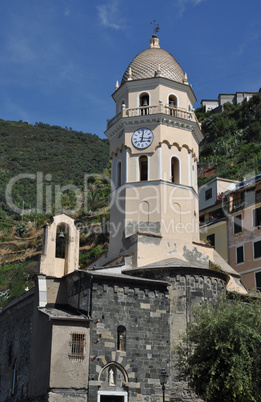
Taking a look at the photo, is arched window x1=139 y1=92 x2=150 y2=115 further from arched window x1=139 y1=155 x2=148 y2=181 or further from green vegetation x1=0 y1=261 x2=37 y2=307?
green vegetation x1=0 y1=261 x2=37 y2=307

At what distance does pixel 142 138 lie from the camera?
3064 cm

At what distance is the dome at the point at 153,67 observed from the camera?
32094mm

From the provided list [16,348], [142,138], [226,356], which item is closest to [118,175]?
[142,138]

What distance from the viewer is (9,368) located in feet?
91.9

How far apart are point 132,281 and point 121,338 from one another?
8.84 ft

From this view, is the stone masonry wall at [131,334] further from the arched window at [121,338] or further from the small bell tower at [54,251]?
the small bell tower at [54,251]

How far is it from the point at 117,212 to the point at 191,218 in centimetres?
428

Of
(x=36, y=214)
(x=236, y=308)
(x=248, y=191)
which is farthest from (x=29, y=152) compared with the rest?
(x=236, y=308)

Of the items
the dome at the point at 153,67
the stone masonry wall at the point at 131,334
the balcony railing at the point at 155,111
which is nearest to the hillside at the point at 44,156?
the dome at the point at 153,67

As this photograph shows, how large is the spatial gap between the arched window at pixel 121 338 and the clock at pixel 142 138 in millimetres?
11152

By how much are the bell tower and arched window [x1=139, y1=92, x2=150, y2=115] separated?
1.6 inches

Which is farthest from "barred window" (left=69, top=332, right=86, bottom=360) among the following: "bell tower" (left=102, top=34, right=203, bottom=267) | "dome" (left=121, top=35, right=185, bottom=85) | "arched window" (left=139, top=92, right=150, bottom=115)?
"dome" (left=121, top=35, right=185, bottom=85)

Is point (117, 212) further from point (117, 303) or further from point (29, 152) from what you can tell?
point (29, 152)

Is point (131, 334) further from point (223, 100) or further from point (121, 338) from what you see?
point (223, 100)
